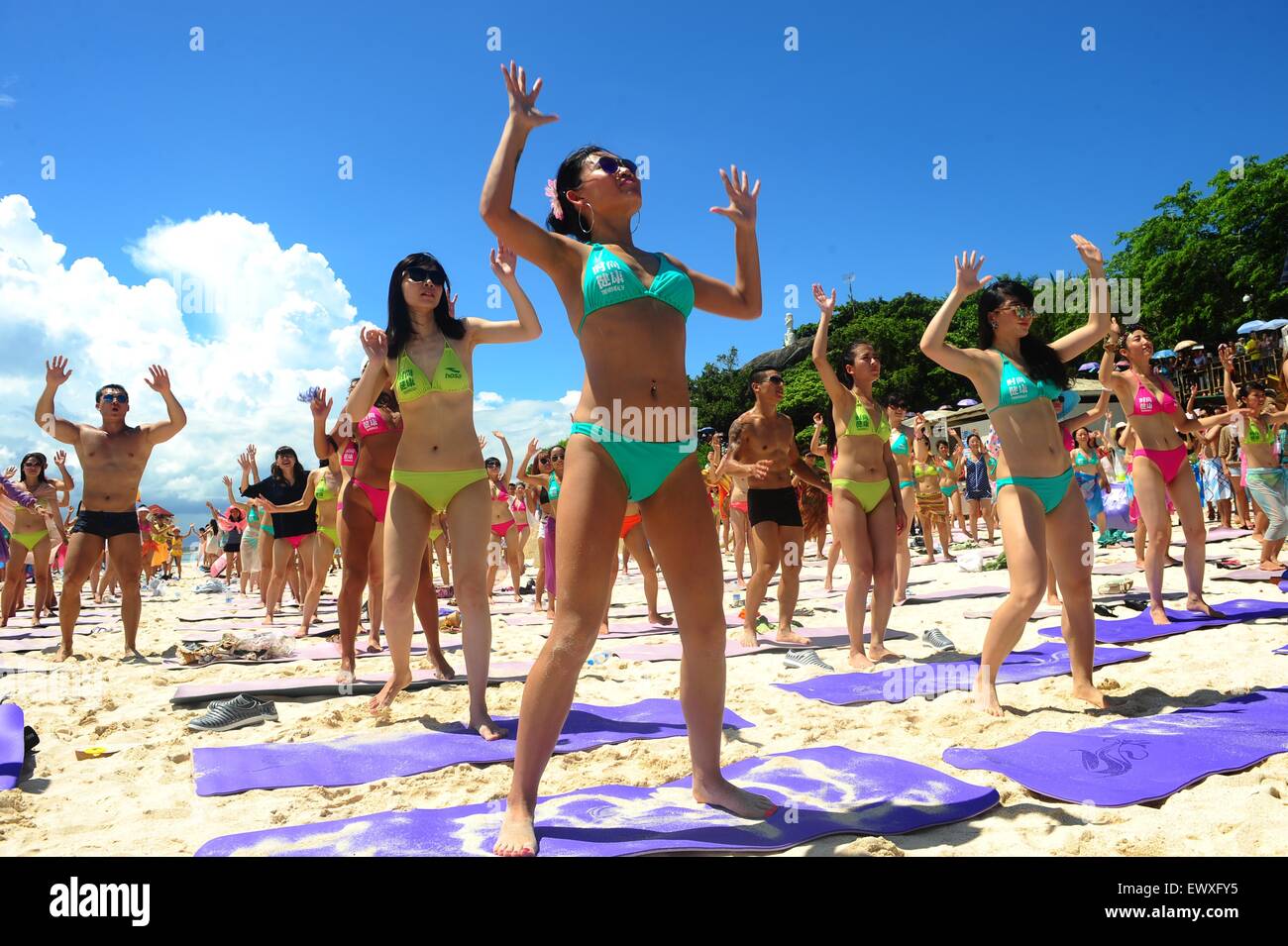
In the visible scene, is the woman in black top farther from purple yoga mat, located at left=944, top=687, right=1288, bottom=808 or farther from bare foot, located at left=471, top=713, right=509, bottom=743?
purple yoga mat, located at left=944, top=687, right=1288, bottom=808

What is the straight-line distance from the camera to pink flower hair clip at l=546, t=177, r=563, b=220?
10.2ft

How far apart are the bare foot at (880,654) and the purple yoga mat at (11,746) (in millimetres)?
5033

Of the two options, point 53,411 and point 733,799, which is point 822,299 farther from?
point 53,411

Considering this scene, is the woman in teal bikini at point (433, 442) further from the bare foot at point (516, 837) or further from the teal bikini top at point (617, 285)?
the bare foot at point (516, 837)

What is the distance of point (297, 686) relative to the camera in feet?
18.0

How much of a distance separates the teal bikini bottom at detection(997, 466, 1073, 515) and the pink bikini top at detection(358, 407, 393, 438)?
13.5 ft

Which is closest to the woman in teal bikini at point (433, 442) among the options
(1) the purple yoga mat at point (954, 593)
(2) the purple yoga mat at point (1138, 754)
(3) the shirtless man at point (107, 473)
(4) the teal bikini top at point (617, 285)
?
(4) the teal bikini top at point (617, 285)

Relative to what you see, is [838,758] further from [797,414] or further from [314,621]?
[797,414]

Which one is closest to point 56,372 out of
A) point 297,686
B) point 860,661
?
point 297,686

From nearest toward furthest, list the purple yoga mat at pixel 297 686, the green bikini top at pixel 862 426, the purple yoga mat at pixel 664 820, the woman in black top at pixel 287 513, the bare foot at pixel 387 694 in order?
the purple yoga mat at pixel 664 820 < the bare foot at pixel 387 694 < the purple yoga mat at pixel 297 686 < the green bikini top at pixel 862 426 < the woman in black top at pixel 287 513

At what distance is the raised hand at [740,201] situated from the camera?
10.3 feet

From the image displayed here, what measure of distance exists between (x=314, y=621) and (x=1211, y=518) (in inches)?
657

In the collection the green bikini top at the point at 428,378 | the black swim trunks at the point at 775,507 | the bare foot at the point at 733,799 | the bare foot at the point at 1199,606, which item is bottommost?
the bare foot at the point at 733,799
